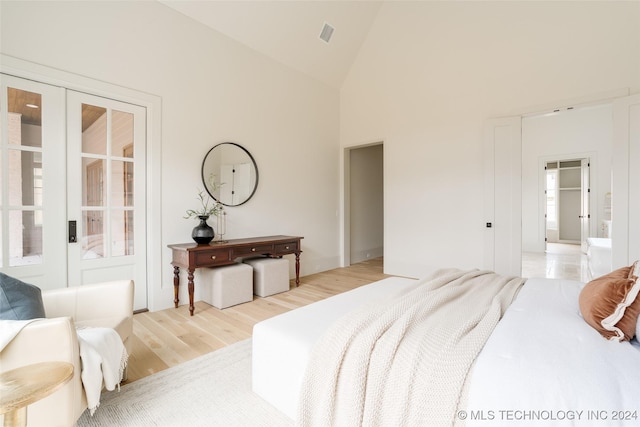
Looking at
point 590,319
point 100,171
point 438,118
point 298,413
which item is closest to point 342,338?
point 298,413

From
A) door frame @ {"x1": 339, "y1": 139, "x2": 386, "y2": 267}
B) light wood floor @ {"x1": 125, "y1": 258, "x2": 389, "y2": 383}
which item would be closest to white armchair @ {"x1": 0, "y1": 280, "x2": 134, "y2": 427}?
light wood floor @ {"x1": 125, "y1": 258, "x2": 389, "y2": 383}

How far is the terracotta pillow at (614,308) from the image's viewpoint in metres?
1.21

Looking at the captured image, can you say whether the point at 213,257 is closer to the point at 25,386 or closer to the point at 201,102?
the point at 201,102

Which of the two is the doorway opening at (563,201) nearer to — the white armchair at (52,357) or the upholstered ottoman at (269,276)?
the upholstered ottoman at (269,276)

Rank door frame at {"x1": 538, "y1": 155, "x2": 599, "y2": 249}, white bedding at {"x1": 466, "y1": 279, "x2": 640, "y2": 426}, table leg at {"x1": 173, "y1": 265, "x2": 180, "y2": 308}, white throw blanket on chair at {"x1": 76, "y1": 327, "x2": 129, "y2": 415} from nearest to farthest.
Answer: white bedding at {"x1": 466, "y1": 279, "x2": 640, "y2": 426} < white throw blanket on chair at {"x1": 76, "y1": 327, "x2": 129, "y2": 415} < table leg at {"x1": 173, "y1": 265, "x2": 180, "y2": 308} < door frame at {"x1": 538, "y1": 155, "x2": 599, "y2": 249}

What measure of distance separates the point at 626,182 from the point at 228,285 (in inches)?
175

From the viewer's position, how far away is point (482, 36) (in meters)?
A: 3.97

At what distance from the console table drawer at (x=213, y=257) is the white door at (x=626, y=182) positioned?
4.25m

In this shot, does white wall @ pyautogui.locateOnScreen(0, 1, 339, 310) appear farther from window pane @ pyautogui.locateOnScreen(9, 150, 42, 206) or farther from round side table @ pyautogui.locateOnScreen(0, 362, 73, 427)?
round side table @ pyautogui.locateOnScreen(0, 362, 73, 427)

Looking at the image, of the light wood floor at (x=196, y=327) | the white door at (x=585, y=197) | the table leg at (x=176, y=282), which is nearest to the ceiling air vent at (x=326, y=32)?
the light wood floor at (x=196, y=327)

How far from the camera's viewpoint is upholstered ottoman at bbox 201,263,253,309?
10.8 ft

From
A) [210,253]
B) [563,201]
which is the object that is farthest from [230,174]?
[563,201]

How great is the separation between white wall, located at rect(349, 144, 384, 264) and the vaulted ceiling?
167 centimetres

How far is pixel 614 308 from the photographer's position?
127 centimetres
